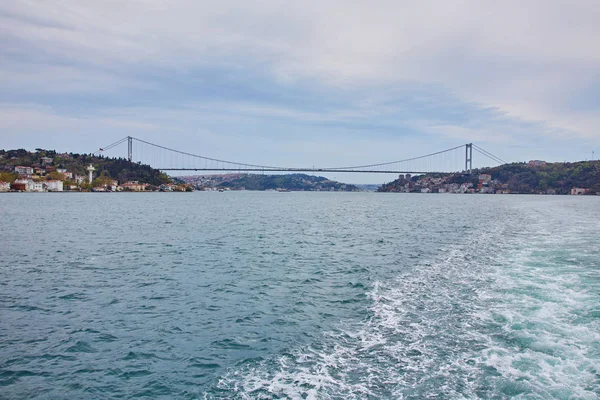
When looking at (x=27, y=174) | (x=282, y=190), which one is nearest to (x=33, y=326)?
(x=27, y=174)

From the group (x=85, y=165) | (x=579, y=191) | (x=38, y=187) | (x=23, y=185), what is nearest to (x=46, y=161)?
(x=85, y=165)

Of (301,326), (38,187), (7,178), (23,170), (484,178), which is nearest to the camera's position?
(301,326)

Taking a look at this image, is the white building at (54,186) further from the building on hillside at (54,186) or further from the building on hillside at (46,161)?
the building on hillside at (46,161)

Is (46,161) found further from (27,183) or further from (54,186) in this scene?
(27,183)

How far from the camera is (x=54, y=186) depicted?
4294 inches

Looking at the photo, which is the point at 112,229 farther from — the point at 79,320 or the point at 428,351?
the point at 428,351

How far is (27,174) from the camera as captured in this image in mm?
113312

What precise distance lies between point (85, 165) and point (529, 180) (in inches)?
5939

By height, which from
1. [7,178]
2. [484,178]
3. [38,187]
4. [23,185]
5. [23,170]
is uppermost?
[23,170]

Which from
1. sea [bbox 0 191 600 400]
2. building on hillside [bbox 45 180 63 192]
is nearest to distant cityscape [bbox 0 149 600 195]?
building on hillside [bbox 45 180 63 192]

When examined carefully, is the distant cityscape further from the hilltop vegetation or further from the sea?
the sea

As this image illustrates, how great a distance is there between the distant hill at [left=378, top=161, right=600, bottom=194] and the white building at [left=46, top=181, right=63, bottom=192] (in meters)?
125

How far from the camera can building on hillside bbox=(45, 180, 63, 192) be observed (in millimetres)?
→ 107938

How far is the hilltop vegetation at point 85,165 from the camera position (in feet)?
424
